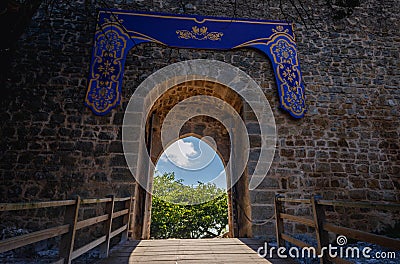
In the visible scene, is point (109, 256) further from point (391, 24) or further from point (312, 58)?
point (391, 24)

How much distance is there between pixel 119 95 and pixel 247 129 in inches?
89.0

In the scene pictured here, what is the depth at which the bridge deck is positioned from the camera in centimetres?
220

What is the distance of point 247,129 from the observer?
13.0 ft

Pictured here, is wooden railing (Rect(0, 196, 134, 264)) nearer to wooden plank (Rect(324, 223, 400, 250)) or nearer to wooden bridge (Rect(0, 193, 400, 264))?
wooden bridge (Rect(0, 193, 400, 264))

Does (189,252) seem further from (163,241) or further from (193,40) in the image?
(193,40)

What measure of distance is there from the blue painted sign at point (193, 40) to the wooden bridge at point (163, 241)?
220 cm

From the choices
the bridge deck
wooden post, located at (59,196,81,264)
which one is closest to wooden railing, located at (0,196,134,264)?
wooden post, located at (59,196,81,264)

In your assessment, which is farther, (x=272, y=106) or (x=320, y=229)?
(x=272, y=106)

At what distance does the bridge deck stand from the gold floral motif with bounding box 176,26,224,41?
3.58 m

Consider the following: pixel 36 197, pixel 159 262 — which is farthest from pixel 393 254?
pixel 36 197

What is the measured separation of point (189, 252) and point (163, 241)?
68 cm

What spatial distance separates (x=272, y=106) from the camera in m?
4.16
